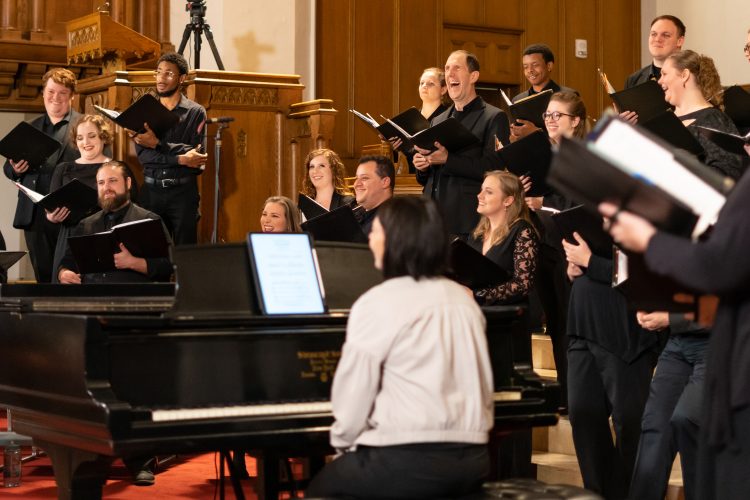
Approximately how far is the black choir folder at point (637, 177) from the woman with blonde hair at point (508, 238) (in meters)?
2.17

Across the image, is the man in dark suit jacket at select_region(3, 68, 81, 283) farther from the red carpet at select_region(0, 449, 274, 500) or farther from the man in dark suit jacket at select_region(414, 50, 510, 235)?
the man in dark suit jacket at select_region(414, 50, 510, 235)

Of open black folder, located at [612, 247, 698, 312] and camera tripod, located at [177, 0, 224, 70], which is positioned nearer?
open black folder, located at [612, 247, 698, 312]

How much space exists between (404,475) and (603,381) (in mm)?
1720

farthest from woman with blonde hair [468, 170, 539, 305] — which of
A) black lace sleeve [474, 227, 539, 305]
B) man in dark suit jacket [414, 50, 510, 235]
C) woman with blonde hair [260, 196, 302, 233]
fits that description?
woman with blonde hair [260, 196, 302, 233]

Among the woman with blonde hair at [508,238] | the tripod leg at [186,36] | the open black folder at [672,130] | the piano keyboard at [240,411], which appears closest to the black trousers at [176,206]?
the tripod leg at [186,36]

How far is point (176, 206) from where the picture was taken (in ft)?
23.7

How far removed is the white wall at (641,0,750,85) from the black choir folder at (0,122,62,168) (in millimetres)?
6584

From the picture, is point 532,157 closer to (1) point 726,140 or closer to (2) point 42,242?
(1) point 726,140

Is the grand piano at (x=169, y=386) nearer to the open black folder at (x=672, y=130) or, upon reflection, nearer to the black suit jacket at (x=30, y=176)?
the open black folder at (x=672, y=130)

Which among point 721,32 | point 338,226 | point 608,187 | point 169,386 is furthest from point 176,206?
point 721,32

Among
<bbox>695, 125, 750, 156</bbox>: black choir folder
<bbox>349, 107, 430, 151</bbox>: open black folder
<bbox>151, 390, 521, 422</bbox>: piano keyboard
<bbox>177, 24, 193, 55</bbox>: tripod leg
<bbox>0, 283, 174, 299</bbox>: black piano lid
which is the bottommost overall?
<bbox>151, 390, 521, 422</bbox>: piano keyboard

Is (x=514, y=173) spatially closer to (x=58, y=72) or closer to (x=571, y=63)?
(x=58, y=72)

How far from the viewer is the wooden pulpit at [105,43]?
8453mm

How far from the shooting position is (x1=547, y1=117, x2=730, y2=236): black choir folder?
2.40 m
